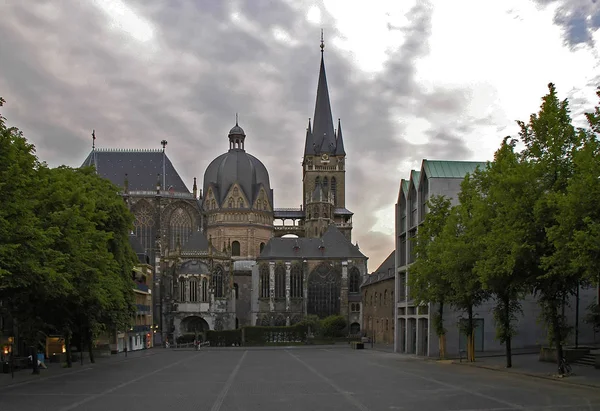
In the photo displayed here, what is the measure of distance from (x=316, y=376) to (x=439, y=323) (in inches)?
585

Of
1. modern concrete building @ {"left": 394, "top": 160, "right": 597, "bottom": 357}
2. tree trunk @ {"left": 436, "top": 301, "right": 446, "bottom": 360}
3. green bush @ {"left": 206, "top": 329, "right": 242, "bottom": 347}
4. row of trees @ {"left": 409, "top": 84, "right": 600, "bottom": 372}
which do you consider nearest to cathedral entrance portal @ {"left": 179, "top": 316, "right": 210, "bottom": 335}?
green bush @ {"left": 206, "top": 329, "right": 242, "bottom": 347}

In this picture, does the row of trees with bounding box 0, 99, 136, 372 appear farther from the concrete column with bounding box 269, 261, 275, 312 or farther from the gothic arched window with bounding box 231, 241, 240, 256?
the gothic arched window with bounding box 231, 241, 240, 256

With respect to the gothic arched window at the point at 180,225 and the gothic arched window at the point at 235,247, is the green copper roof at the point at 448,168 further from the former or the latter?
the gothic arched window at the point at 235,247

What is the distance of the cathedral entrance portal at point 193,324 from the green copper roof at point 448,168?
2172 inches

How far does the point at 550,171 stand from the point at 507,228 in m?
2.64

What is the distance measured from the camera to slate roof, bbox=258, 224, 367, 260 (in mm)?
109250

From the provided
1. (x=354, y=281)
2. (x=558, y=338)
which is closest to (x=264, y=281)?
(x=354, y=281)

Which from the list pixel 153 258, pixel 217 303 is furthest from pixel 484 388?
pixel 153 258

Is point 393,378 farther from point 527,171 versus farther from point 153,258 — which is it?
point 153,258

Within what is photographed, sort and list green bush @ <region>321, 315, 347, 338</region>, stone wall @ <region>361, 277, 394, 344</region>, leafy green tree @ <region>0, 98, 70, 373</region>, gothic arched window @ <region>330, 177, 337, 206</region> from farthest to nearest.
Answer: gothic arched window @ <region>330, 177, 337, 206</region> → green bush @ <region>321, 315, 347, 338</region> → stone wall @ <region>361, 277, 394, 344</region> → leafy green tree @ <region>0, 98, 70, 373</region>

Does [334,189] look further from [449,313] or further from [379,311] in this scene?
[449,313]

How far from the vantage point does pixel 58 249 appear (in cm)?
3428

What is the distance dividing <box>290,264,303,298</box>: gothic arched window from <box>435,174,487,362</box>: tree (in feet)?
215

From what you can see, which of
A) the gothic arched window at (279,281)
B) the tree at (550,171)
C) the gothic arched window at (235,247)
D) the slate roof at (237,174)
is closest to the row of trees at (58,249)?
the tree at (550,171)
